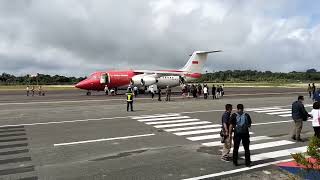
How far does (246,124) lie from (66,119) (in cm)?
1328

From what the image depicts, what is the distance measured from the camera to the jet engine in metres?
50.2

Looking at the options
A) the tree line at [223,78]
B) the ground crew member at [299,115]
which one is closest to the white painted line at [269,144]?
the ground crew member at [299,115]

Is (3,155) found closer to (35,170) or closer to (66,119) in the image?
(35,170)

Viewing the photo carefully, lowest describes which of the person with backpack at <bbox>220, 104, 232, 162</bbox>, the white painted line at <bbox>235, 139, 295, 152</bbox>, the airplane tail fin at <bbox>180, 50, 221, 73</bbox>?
the white painted line at <bbox>235, 139, 295, 152</bbox>

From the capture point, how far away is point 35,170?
10000mm

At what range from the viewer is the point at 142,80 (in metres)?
50.2

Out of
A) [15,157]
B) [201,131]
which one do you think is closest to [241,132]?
[201,131]

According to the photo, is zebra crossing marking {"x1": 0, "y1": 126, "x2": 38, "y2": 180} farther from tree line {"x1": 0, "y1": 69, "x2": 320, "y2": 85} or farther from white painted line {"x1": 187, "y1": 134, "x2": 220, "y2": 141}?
tree line {"x1": 0, "y1": 69, "x2": 320, "y2": 85}

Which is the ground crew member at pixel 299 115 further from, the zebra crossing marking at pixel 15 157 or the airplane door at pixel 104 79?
the airplane door at pixel 104 79

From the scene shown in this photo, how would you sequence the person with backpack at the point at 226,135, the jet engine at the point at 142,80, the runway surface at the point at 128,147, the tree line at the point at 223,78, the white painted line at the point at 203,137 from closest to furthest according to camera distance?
the runway surface at the point at 128,147
the person with backpack at the point at 226,135
the white painted line at the point at 203,137
the jet engine at the point at 142,80
the tree line at the point at 223,78

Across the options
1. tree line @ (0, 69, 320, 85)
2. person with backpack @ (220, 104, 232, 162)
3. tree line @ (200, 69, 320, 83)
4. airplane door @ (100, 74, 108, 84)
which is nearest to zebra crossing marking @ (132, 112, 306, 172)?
person with backpack @ (220, 104, 232, 162)

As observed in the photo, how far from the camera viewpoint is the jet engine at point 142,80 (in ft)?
165

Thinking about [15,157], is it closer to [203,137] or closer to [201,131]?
[203,137]

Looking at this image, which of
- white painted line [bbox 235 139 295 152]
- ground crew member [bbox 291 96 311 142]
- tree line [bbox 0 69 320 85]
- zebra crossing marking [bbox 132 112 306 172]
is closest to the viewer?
zebra crossing marking [bbox 132 112 306 172]
